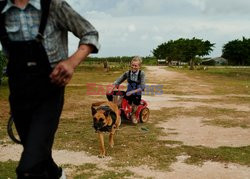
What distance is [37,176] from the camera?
2.80 metres

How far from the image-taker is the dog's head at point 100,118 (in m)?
7.48

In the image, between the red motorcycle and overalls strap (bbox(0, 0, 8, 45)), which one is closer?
overalls strap (bbox(0, 0, 8, 45))

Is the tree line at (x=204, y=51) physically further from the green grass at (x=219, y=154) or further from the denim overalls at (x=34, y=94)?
the denim overalls at (x=34, y=94)

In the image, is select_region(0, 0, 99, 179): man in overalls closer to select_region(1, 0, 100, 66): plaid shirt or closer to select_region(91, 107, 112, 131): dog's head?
select_region(1, 0, 100, 66): plaid shirt

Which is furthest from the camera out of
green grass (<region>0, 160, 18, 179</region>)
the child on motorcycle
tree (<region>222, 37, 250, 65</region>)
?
tree (<region>222, 37, 250, 65</region>)

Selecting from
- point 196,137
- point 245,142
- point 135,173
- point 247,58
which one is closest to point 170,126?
point 196,137

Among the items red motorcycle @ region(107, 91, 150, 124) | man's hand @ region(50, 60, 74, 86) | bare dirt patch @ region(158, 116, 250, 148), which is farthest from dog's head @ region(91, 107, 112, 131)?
man's hand @ region(50, 60, 74, 86)

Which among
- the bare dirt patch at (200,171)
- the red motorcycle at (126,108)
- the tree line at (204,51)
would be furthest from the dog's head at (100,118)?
the tree line at (204,51)

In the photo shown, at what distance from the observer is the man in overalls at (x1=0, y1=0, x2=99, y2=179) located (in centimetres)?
278

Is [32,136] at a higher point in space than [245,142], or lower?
higher

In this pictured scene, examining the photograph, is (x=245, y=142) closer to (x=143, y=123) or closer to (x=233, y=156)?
(x=233, y=156)

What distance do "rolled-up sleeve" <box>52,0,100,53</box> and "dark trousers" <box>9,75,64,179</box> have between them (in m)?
0.40

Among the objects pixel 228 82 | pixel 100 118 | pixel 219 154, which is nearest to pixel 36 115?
pixel 100 118

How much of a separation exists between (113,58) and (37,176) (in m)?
126
